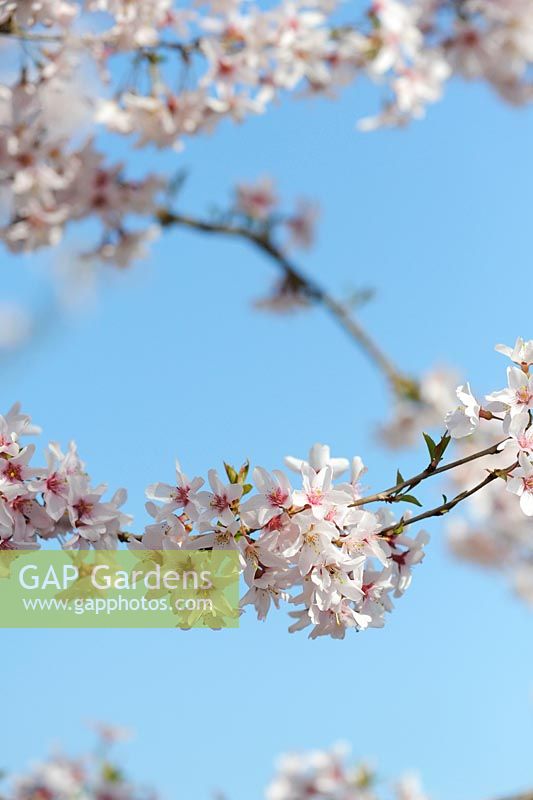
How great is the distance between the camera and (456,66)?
4258mm

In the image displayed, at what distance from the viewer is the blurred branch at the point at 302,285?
4.40 metres

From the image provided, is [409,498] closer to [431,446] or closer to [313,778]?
[431,446]

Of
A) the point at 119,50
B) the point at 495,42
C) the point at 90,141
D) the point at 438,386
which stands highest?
the point at 438,386

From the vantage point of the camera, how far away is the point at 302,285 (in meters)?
5.30

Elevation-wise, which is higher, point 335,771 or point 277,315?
point 277,315

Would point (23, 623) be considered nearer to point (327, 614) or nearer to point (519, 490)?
point (327, 614)

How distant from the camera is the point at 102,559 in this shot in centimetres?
206

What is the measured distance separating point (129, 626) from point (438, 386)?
5.60 meters

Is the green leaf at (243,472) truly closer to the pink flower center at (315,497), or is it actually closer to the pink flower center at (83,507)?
the pink flower center at (315,497)

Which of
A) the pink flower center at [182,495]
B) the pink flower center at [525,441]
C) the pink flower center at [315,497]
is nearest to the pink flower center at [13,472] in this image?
the pink flower center at [182,495]

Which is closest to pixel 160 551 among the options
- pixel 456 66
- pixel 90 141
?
pixel 90 141

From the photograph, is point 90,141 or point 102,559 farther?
point 90,141

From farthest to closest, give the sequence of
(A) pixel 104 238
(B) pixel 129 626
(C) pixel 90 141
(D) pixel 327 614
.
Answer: (A) pixel 104 238, (C) pixel 90 141, (B) pixel 129 626, (D) pixel 327 614

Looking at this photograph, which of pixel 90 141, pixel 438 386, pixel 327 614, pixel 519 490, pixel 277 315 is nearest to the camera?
pixel 519 490
